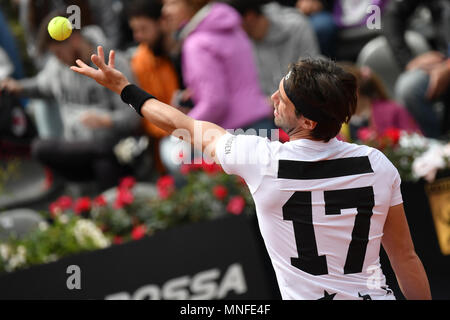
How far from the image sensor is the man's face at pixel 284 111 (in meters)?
2.41

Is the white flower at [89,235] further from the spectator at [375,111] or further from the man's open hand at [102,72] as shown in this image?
the spectator at [375,111]

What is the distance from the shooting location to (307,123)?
241cm

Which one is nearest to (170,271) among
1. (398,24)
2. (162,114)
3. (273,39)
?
(162,114)

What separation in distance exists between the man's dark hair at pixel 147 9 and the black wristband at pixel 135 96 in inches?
118

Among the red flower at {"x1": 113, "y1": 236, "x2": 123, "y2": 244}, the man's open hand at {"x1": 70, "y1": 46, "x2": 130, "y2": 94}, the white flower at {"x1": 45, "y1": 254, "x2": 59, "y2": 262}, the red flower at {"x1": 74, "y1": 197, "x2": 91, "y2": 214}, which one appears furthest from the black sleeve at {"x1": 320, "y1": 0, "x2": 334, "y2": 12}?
the man's open hand at {"x1": 70, "y1": 46, "x2": 130, "y2": 94}

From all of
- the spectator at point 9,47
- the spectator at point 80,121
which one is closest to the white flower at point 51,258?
the spectator at point 80,121

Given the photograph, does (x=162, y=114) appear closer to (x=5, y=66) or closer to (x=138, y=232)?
(x=138, y=232)

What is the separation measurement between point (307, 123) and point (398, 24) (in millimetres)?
3961

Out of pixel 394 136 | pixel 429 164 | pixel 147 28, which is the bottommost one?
pixel 429 164

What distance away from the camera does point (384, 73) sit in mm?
6672

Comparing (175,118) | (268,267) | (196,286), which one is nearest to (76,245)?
(196,286)

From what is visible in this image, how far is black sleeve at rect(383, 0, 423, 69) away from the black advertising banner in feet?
7.71

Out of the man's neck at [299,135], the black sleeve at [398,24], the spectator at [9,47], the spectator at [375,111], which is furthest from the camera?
the spectator at [9,47]

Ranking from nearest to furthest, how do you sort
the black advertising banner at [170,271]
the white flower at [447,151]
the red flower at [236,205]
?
the black advertising banner at [170,271], the red flower at [236,205], the white flower at [447,151]
